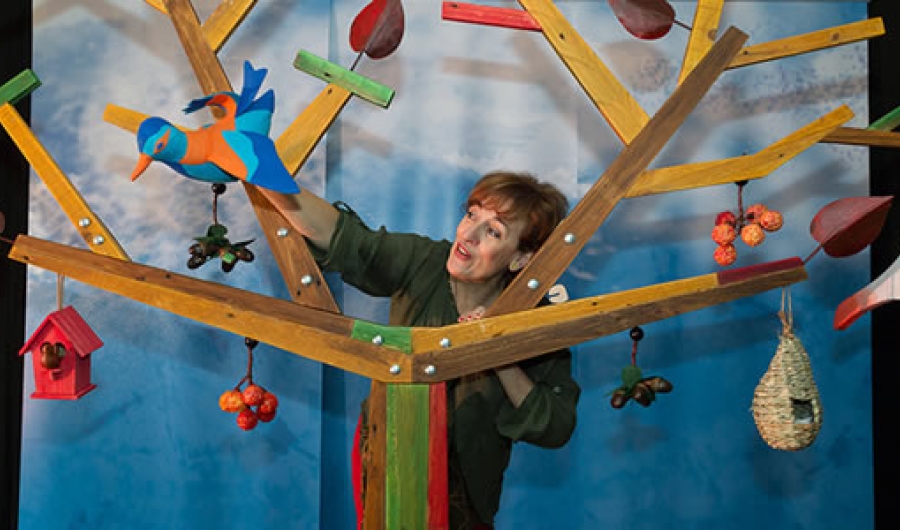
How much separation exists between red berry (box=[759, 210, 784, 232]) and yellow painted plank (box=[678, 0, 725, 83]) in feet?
A: 0.85

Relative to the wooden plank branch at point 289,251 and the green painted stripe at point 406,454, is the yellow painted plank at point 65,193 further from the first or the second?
the green painted stripe at point 406,454

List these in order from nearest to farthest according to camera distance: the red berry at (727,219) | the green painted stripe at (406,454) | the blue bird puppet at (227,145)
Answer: the blue bird puppet at (227,145) < the green painted stripe at (406,454) < the red berry at (727,219)

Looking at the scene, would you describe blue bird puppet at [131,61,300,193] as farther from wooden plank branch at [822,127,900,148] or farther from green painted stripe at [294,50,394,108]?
wooden plank branch at [822,127,900,148]

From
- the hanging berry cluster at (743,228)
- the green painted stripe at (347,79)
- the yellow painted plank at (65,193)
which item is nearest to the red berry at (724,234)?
the hanging berry cluster at (743,228)

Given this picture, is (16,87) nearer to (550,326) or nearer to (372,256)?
(372,256)

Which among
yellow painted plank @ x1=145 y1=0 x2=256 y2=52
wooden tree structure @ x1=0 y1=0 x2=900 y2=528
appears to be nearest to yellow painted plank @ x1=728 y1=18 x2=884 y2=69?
wooden tree structure @ x1=0 y1=0 x2=900 y2=528

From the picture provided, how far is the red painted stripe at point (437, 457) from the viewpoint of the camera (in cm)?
146

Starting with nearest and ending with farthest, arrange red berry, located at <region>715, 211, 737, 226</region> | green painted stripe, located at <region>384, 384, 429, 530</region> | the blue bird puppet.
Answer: the blue bird puppet
green painted stripe, located at <region>384, 384, 429, 530</region>
red berry, located at <region>715, 211, 737, 226</region>

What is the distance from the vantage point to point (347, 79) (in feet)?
4.99

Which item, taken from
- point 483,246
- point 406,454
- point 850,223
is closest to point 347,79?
point 483,246

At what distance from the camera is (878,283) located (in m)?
1.63

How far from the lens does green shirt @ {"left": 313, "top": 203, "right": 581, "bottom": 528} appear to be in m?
1.57

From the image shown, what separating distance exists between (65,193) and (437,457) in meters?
0.73

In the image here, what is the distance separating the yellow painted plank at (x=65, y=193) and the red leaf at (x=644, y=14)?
2.94ft
